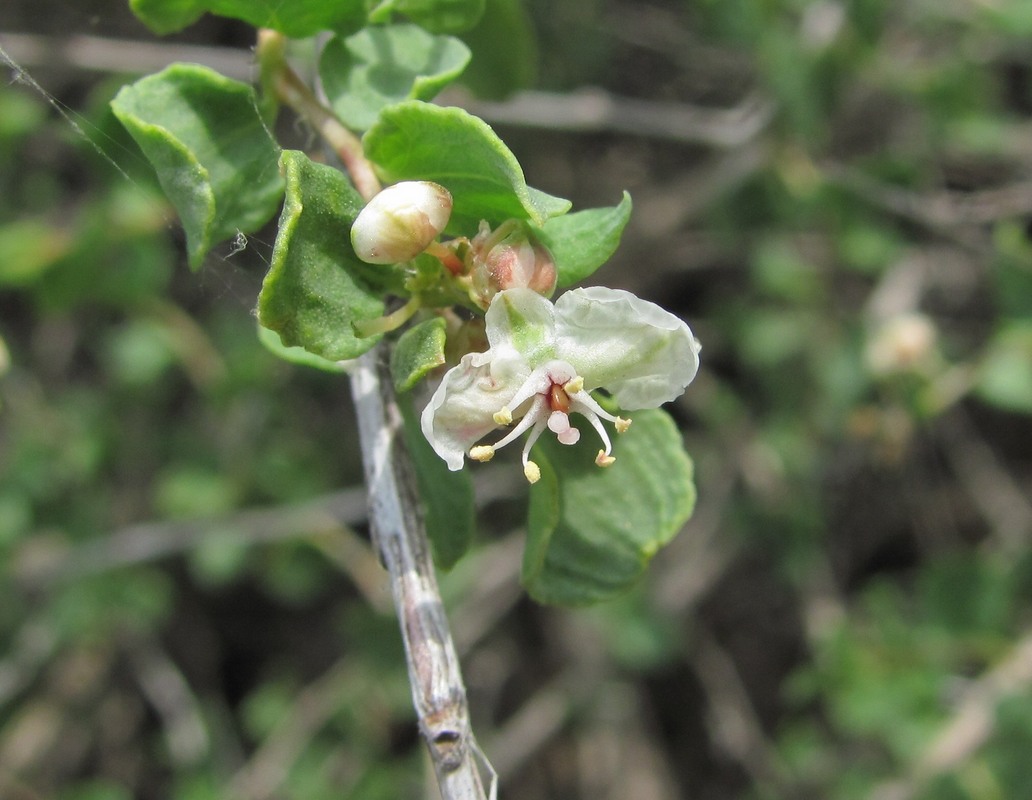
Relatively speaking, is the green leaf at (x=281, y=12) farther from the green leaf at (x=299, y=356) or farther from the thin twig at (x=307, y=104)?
the green leaf at (x=299, y=356)

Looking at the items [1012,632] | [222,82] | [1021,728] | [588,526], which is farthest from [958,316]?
[222,82]

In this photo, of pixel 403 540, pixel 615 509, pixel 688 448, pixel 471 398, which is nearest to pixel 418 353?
pixel 471 398

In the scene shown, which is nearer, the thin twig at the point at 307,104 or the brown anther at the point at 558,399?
the brown anther at the point at 558,399

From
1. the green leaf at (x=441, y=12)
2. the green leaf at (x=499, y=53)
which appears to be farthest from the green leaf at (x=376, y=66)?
the green leaf at (x=499, y=53)

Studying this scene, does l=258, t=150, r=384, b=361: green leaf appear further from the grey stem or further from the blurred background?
the blurred background

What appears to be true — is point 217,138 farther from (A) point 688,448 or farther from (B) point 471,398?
(A) point 688,448

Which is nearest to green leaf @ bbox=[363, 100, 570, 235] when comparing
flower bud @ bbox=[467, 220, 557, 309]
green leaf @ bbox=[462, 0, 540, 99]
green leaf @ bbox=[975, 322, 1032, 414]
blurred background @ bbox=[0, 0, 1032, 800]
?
flower bud @ bbox=[467, 220, 557, 309]

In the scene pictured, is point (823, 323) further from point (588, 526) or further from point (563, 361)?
point (563, 361)
